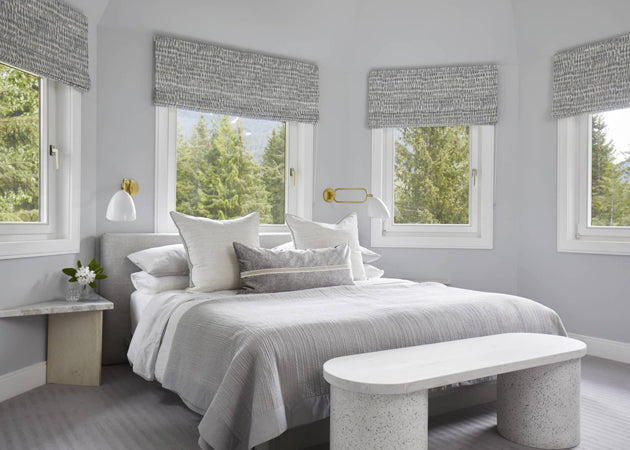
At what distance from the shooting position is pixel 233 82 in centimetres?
387

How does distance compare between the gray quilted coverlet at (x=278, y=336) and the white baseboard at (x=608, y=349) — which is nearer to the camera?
the gray quilted coverlet at (x=278, y=336)

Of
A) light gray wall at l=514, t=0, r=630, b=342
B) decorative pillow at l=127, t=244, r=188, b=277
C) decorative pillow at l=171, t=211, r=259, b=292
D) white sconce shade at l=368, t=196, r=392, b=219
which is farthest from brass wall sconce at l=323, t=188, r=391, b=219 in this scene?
decorative pillow at l=127, t=244, r=188, b=277

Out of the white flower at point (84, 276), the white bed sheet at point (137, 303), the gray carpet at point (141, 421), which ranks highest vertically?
the white flower at point (84, 276)

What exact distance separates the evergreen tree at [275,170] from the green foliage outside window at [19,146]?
1673 mm

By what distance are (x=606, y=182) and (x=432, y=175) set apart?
1275mm

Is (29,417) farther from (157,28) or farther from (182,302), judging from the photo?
(157,28)

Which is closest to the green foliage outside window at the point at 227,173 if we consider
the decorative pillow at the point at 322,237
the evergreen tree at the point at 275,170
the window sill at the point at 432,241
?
the evergreen tree at the point at 275,170

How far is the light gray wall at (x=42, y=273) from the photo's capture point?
2.73m

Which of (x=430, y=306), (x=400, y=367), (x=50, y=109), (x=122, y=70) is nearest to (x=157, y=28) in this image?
(x=122, y=70)

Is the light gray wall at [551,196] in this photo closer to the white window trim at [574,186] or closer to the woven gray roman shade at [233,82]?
the white window trim at [574,186]

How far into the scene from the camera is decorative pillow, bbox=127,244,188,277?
307cm

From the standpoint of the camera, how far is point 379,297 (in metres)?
2.70

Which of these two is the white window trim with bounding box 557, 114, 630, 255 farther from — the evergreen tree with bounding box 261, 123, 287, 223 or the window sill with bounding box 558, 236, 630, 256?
the evergreen tree with bounding box 261, 123, 287, 223

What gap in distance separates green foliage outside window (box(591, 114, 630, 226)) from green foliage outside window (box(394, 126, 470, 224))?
0.93 metres
